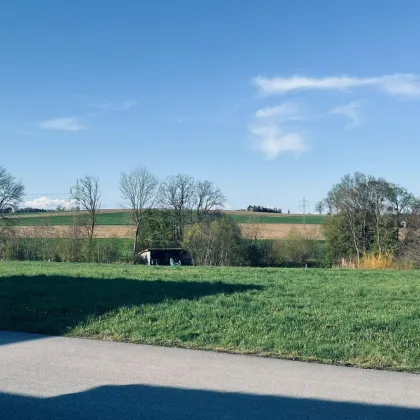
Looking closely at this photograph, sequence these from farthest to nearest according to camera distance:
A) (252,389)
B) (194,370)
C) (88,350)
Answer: (88,350) < (194,370) < (252,389)

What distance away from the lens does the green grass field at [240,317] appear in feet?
24.2

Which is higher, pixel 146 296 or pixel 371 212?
pixel 371 212

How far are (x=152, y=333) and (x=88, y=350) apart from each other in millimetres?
1172

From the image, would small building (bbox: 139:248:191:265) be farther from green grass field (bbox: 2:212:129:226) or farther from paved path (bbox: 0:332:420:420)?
paved path (bbox: 0:332:420:420)

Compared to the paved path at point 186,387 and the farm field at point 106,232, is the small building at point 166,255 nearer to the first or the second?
the farm field at point 106,232

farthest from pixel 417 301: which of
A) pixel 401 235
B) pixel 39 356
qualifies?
pixel 401 235

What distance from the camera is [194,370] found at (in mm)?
6445

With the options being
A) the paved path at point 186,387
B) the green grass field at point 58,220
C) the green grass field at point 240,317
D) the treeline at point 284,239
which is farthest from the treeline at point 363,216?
the paved path at point 186,387

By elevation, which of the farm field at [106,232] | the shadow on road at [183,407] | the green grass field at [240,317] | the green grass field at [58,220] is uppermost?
the green grass field at [58,220]

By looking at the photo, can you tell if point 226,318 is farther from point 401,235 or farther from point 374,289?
point 401,235

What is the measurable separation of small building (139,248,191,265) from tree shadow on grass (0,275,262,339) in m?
37.0

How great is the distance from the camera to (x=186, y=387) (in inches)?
227

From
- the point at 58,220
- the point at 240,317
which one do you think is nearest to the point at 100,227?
the point at 58,220

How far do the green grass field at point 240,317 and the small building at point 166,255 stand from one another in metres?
39.1
